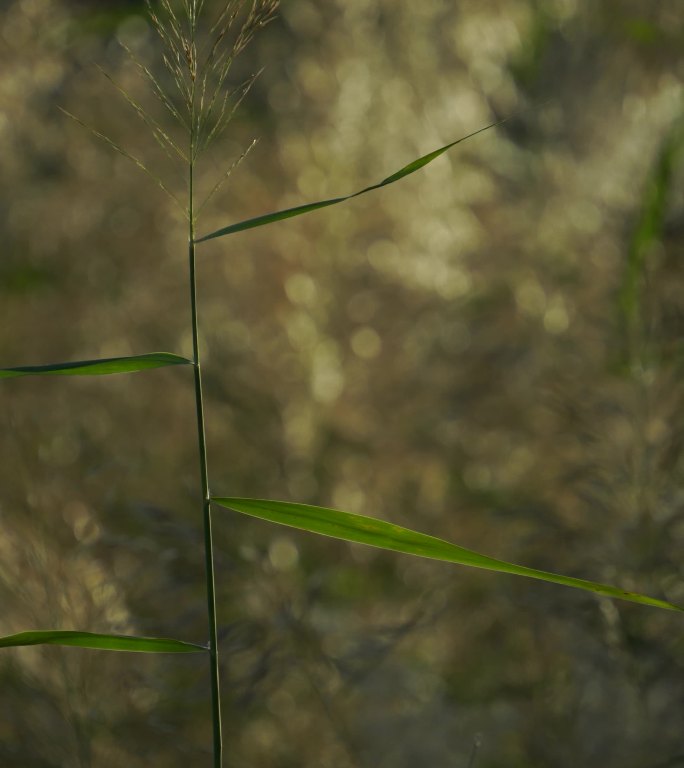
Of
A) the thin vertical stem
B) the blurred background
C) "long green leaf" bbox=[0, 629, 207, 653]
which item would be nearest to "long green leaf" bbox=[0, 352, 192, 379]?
the thin vertical stem

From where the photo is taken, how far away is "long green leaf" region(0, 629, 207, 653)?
0.63m

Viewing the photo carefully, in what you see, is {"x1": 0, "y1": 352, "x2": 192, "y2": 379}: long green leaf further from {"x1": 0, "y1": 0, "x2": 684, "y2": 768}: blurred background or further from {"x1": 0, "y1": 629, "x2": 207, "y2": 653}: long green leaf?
{"x1": 0, "y1": 0, "x2": 684, "y2": 768}: blurred background

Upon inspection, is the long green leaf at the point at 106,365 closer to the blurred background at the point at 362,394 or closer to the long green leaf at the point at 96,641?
the long green leaf at the point at 96,641

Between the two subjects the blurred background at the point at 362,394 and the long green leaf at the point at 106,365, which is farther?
the blurred background at the point at 362,394

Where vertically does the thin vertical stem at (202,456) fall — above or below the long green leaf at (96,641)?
above

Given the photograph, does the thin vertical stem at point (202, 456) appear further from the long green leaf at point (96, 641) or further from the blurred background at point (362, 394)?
the blurred background at point (362, 394)

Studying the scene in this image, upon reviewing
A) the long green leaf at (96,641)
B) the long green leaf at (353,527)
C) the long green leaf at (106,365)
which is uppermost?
the long green leaf at (106,365)

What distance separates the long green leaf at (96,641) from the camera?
0.63 meters

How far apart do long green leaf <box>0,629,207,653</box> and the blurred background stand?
1.99 ft

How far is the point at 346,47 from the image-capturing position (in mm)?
1704

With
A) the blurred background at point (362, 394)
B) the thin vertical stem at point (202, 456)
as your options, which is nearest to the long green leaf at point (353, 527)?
the thin vertical stem at point (202, 456)

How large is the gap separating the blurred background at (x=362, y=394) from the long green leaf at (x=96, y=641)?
0.61 metres

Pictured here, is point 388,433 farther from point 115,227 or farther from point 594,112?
point 594,112

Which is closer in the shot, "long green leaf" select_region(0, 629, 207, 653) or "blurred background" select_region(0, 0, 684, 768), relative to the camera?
"long green leaf" select_region(0, 629, 207, 653)
